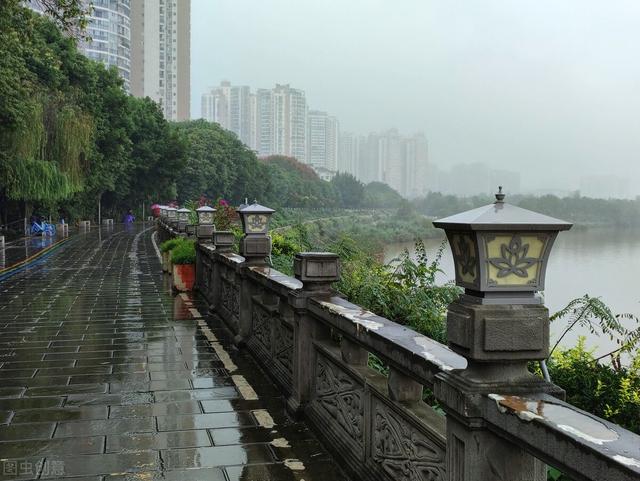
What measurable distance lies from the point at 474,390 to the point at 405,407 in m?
1.05

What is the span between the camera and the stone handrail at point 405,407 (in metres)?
2.29

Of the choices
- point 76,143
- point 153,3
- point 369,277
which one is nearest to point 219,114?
point 153,3

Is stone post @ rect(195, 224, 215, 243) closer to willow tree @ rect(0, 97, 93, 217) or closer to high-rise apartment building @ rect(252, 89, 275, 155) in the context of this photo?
willow tree @ rect(0, 97, 93, 217)

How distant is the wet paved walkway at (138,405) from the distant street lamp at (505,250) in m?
2.41

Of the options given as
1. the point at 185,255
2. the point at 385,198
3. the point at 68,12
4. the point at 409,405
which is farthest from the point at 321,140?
the point at 409,405

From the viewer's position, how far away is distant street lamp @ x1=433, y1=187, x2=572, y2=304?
8.49 feet

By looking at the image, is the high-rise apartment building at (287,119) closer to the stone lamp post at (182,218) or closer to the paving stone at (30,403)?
the stone lamp post at (182,218)

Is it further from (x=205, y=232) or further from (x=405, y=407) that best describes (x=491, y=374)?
(x=205, y=232)

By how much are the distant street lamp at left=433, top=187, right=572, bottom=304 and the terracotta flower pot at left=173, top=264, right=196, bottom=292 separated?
491 inches

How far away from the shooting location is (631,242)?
9.18 m

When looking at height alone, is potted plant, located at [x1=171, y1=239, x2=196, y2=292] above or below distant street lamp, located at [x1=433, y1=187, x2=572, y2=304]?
below

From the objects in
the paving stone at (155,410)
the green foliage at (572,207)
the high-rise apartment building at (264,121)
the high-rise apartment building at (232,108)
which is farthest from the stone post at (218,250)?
the high-rise apartment building at (232,108)

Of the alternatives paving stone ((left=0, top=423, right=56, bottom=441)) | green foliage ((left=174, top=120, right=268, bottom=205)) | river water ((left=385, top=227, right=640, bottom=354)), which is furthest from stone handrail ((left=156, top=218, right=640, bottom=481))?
green foliage ((left=174, top=120, right=268, bottom=205))

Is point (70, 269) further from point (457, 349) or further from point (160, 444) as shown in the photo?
point (457, 349)
